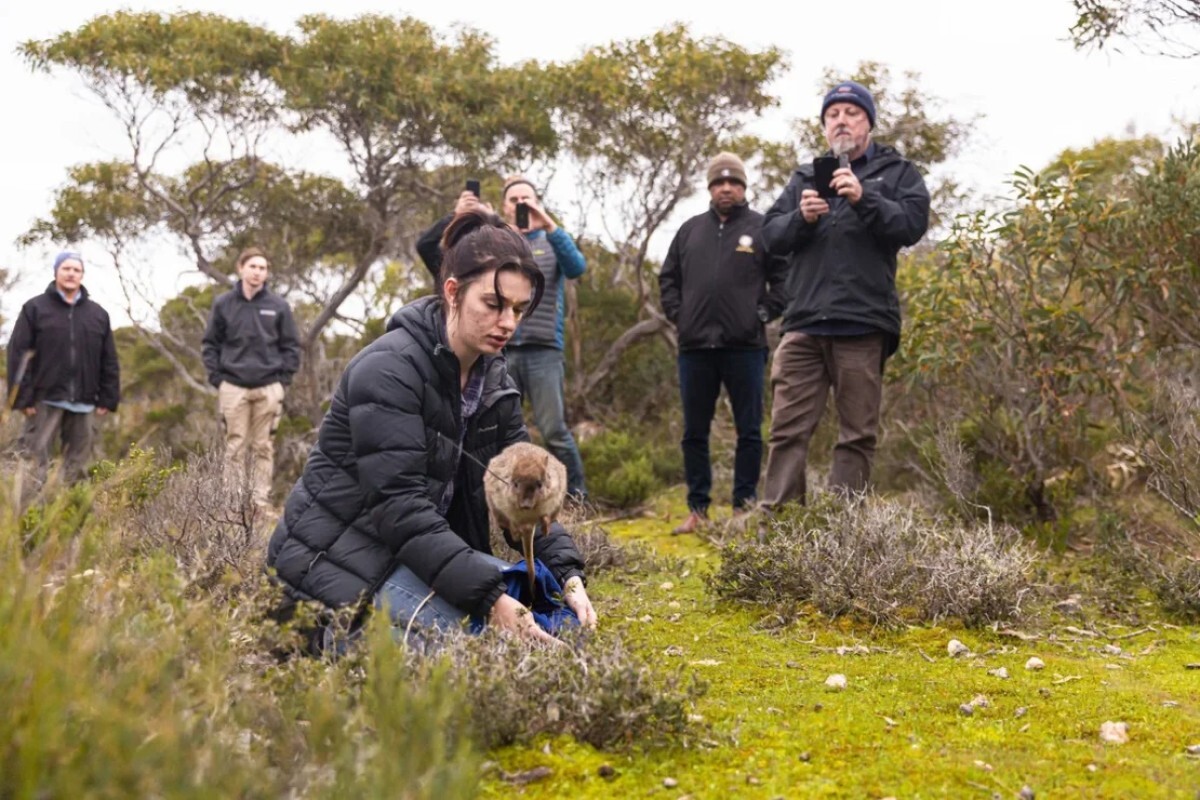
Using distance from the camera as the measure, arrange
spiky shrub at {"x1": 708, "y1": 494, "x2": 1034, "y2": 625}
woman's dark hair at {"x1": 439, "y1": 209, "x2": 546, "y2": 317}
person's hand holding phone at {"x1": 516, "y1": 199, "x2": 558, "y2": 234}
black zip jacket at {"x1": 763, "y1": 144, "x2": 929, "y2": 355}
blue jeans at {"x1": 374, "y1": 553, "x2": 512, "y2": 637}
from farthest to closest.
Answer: person's hand holding phone at {"x1": 516, "y1": 199, "x2": 558, "y2": 234} < black zip jacket at {"x1": 763, "y1": 144, "x2": 929, "y2": 355} < spiky shrub at {"x1": 708, "y1": 494, "x2": 1034, "y2": 625} < woman's dark hair at {"x1": 439, "y1": 209, "x2": 546, "y2": 317} < blue jeans at {"x1": 374, "y1": 553, "x2": 512, "y2": 637}

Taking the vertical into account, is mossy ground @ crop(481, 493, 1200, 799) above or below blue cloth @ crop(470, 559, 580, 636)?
below

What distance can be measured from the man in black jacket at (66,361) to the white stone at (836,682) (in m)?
6.43

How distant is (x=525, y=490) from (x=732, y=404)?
376 cm

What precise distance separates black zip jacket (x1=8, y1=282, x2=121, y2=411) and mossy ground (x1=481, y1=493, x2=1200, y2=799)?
5498 mm

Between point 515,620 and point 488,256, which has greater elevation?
point 488,256

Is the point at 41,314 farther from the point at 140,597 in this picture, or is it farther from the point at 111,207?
the point at 140,597

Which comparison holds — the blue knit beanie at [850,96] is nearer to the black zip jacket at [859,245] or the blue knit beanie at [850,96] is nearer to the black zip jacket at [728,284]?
the black zip jacket at [859,245]

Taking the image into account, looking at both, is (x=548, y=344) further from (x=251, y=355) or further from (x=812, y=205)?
(x=251, y=355)

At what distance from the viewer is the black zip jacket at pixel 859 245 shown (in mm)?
5402

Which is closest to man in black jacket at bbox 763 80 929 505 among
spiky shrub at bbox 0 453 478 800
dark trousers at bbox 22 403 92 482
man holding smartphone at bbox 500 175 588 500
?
man holding smartphone at bbox 500 175 588 500

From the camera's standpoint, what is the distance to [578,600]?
3.42 meters

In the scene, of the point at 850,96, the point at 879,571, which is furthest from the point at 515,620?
the point at 850,96

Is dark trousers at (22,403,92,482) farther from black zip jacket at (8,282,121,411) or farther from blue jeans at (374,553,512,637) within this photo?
blue jeans at (374,553,512,637)

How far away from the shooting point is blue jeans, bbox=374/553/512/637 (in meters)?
3.13
